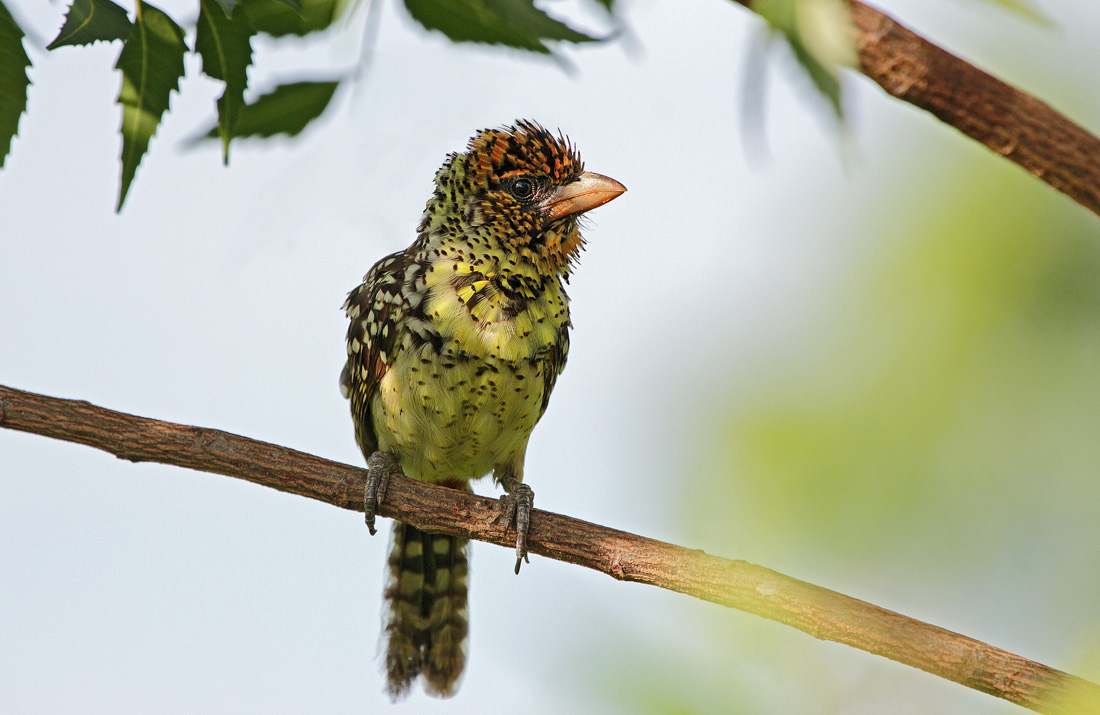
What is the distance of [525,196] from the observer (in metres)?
3.87

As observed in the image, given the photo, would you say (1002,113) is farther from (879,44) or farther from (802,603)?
(802,603)

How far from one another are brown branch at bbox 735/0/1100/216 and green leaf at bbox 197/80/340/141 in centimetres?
120

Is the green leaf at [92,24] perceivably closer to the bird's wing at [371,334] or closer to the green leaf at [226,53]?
the green leaf at [226,53]

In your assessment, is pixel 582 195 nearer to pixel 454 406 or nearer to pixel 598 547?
pixel 454 406

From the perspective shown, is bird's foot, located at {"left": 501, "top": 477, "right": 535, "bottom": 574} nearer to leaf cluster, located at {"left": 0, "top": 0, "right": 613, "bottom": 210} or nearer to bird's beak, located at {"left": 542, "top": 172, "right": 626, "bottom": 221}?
bird's beak, located at {"left": 542, "top": 172, "right": 626, "bottom": 221}

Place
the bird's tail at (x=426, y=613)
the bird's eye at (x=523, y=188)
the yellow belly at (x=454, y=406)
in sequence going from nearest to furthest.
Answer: the yellow belly at (x=454, y=406) < the bird's eye at (x=523, y=188) < the bird's tail at (x=426, y=613)

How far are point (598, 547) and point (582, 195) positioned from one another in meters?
1.44

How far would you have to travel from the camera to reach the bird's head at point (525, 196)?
3.75 metres

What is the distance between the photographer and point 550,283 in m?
3.81

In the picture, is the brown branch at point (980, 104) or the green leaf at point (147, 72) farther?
the brown branch at point (980, 104)

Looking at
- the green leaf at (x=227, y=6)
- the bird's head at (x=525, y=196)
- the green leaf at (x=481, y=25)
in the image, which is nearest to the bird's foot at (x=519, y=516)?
the bird's head at (x=525, y=196)

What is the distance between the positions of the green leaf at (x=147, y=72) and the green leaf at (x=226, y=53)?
68 mm

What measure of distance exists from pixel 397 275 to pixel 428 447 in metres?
0.68

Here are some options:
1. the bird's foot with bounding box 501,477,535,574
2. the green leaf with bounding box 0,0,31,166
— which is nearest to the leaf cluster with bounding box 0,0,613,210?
the green leaf with bounding box 0,0,31,166
